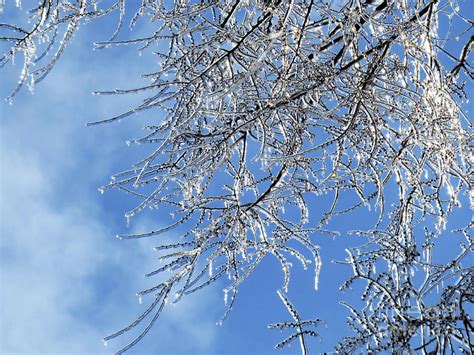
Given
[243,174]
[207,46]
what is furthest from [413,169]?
[207,46]

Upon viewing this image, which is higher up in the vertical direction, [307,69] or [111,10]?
[111,10]

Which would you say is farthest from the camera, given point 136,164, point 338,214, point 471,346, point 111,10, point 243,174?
point 338,214

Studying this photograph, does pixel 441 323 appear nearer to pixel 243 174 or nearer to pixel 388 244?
pixel 388 244

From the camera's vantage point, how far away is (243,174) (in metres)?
3.46

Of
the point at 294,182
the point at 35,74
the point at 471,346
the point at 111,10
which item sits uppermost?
the point at 111,10

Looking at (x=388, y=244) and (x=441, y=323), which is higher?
(x=388, y=244)

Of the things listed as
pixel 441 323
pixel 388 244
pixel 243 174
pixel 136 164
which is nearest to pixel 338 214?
pixel 388 244

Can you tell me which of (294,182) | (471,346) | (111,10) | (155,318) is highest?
(111,10)

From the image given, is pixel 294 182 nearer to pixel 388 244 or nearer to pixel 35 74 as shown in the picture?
pixel 388 244

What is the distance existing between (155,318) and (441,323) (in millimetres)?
1310

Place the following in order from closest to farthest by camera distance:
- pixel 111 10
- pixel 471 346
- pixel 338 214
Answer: pixel 471 346 → pixel 111 10 → pixel 338 214

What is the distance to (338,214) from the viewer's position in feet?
13.1

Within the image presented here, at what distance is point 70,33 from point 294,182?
1.49 meters

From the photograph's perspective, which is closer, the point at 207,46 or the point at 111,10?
the point at 207,46
